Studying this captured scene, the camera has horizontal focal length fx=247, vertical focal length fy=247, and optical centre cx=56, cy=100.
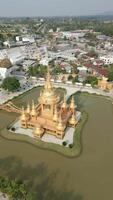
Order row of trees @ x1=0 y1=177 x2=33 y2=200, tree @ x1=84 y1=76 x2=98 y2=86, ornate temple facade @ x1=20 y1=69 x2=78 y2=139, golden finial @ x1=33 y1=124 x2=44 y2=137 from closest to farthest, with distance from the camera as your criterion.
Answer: row of trees @ x1=0 y1=177 x2=33 y2=200, golden finial @ x1=33 y1=124 x2=44 y2=137, ornate temple facade @ x1=20 y1=69 x2=78 y2=139, tree @ x1=84 y1=76 x2=98 y2=86

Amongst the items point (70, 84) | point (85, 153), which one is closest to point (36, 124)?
point (85, 153)

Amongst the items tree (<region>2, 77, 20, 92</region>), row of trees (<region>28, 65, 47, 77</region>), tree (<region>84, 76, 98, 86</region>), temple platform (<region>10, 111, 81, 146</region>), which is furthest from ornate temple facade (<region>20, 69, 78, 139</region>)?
row of trees (<region>28, 65, 47, 77</region>)

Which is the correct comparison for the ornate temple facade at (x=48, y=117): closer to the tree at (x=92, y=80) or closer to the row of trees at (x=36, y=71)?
the tree at (x=92, y=80)

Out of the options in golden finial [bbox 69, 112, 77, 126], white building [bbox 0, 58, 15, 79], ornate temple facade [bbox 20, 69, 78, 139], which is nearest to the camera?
ornate temple facade [bbox 20, 69, 78, 139]

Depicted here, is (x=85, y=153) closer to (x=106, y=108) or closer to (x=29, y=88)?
(x=106, y=108)

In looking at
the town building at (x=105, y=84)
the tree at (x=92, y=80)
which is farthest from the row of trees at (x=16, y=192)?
the tree at (x=92, y=80)

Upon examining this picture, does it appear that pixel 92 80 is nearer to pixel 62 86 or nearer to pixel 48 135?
pixel 62 86

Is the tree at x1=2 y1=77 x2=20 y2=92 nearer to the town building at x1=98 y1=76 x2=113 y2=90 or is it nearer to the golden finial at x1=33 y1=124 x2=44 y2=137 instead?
the golden finial at x1=33 y1=124 x2=44 y2=137

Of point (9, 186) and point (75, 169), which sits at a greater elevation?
point (9, 186)
